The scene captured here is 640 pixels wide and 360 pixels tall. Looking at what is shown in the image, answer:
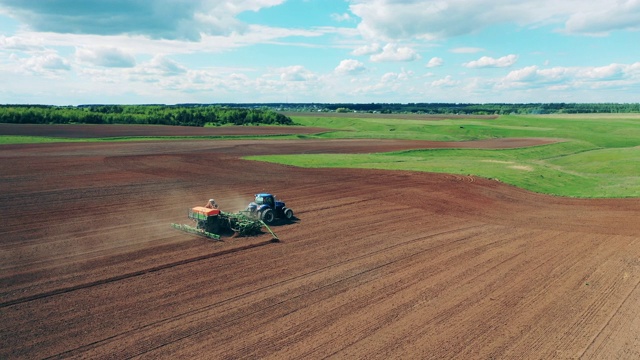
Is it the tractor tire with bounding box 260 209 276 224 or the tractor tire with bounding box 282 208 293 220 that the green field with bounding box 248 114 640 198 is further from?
the tractor tire with bounding box 260 209 276 224

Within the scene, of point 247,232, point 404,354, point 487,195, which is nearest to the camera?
point 404,354

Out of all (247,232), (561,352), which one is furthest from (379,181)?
(561,352)

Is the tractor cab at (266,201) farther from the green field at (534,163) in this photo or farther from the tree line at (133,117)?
the tree line at (133,117)

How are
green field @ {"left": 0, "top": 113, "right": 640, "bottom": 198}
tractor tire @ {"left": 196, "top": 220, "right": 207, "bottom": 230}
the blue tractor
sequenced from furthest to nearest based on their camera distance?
1. green field @ {"left": 0, "top": 113, "right": 640, "bottom": 198}
2. the blue tractor
3. tractor tire @ {"left": 196, "top": 220, "right": 207, "bottom": 230}

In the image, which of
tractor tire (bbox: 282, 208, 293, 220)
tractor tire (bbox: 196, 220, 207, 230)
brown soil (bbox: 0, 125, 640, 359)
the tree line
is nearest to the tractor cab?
tractor tire (bbox: 282, 208, 293, 220)

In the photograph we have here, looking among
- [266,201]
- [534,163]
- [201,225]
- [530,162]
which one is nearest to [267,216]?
[266,201]

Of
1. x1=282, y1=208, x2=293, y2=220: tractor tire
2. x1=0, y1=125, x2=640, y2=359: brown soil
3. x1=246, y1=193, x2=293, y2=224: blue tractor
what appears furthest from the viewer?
x1=282, y1=208, x2=293, y2=220: tractor tire

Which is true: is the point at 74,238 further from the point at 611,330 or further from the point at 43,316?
the point at 611,330
